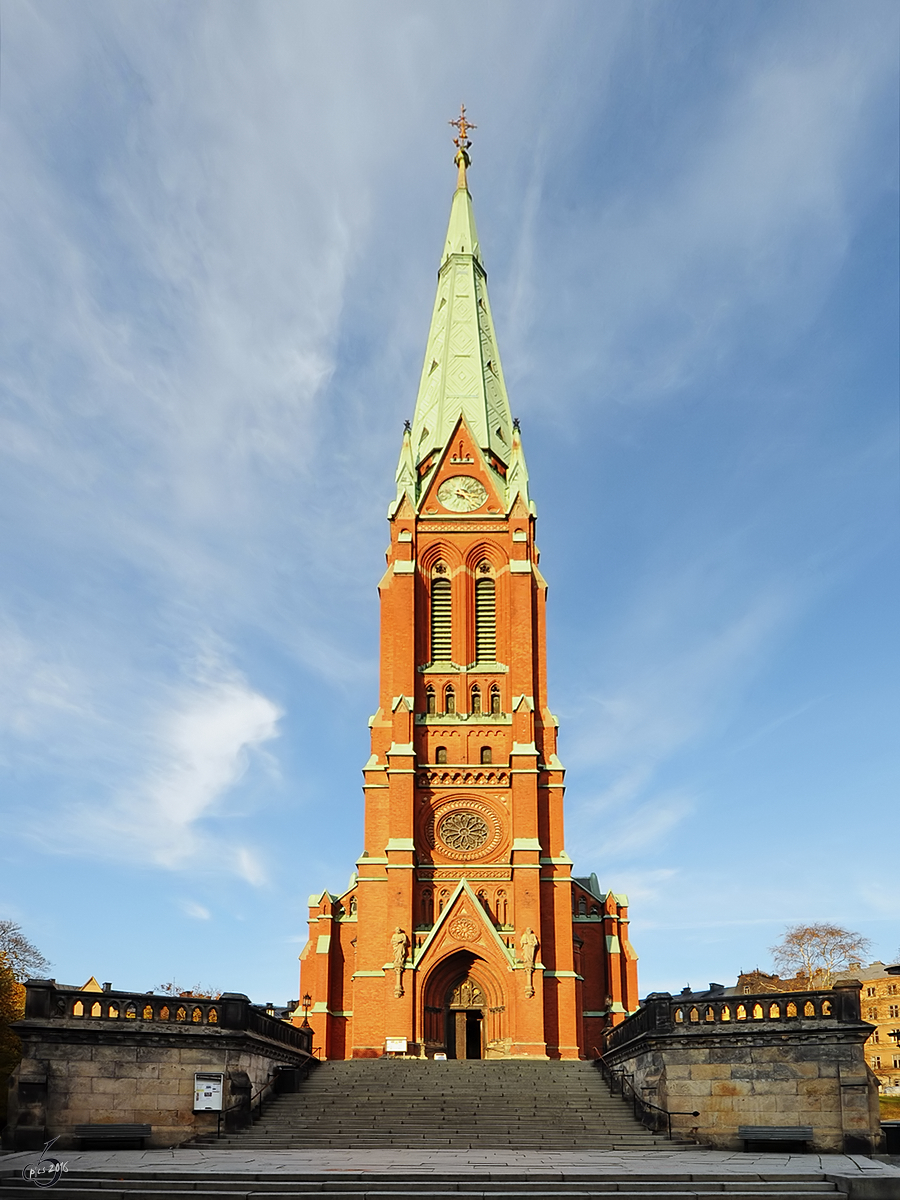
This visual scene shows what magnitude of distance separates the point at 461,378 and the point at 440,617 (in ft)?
50.8

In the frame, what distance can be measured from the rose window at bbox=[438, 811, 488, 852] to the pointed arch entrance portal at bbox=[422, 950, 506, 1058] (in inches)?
188

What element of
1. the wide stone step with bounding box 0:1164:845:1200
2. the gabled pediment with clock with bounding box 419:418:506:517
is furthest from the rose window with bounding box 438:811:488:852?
the wide stone step with bounding box 0:1164:845:1200

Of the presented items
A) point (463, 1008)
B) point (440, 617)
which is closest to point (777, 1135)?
point (463, 1008)

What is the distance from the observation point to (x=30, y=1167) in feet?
56.1

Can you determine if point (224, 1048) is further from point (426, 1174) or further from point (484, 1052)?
point (484, 1052)

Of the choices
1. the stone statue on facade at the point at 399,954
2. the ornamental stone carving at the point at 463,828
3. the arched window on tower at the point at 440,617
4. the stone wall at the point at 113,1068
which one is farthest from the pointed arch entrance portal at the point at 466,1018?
the stone wall at the point at 113,1068

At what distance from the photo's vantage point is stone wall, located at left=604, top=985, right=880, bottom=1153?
20.7 meters

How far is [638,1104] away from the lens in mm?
25141

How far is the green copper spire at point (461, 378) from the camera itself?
188ft

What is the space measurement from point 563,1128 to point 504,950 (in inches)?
814

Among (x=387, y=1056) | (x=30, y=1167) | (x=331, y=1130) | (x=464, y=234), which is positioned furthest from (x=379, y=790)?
(x=464, y=234)

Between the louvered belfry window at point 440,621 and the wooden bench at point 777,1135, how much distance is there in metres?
32.5

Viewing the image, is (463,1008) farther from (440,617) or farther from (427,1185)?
(427,1185)

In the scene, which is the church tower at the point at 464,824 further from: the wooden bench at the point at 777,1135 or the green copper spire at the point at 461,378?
the wooden bench at the point at 777,1135
